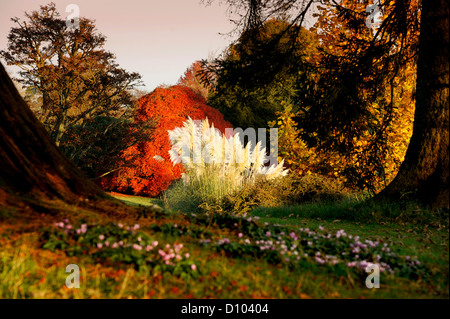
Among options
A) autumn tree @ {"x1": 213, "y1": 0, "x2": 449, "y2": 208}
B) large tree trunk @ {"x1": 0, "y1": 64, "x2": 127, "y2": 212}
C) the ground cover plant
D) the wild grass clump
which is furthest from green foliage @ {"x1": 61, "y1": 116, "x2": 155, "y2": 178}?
large tree trunk @ {"x1": 0, "y1": 64, "x2": 127, "y2": 212}

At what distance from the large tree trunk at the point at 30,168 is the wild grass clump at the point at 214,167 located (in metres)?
5.40

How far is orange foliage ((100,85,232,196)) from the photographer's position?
13781 mm

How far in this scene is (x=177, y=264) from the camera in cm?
289

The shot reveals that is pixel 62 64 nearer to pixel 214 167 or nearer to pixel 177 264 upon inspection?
pixel 214 167

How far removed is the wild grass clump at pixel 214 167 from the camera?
919cm

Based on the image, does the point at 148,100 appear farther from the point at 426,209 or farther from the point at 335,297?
the point at 335,297

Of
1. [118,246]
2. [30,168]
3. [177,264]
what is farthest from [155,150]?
[177,264]

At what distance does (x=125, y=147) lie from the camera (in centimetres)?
1333

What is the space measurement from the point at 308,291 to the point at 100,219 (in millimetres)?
2010

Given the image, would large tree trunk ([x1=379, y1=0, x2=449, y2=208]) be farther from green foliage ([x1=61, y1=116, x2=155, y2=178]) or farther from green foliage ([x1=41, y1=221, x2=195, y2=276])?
green foliage ([x1=61, y1=116, x2=155, y2=178])

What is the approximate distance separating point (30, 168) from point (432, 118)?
19.0 feet

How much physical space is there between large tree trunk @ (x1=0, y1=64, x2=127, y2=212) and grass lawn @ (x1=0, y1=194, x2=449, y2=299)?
205 millimetres

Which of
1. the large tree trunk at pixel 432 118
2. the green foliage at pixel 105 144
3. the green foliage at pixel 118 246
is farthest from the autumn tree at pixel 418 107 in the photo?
the green foliage at pixel 105 144
